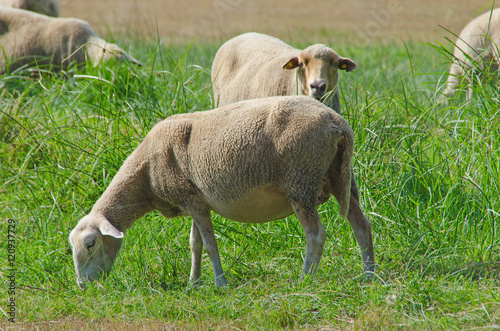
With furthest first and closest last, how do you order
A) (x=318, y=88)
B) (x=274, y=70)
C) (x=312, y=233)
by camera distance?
(x=274, y=70)
(x=318, y=88)
(x=312, y=233)

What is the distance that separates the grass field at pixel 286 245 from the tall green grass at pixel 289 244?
0.04 feet

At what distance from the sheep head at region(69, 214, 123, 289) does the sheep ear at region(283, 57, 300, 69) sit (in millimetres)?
2099

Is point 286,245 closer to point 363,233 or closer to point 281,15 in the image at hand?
point 363,233

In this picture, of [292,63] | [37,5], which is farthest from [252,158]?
[37,5]

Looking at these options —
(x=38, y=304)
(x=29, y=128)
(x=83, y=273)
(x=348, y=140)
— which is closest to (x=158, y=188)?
(x=83, y=273)

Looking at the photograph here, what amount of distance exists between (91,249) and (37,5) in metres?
6.04

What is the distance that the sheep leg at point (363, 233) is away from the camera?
3608 millimetres

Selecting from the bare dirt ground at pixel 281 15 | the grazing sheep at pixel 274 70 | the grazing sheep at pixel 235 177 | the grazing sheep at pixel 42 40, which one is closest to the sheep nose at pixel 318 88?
the grazing sheep at pixel 274 70

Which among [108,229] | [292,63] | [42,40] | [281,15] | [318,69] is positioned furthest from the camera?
[281,15]

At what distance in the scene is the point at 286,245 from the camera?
4230 mm

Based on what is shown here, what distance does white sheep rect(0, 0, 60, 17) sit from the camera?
845 centimetres

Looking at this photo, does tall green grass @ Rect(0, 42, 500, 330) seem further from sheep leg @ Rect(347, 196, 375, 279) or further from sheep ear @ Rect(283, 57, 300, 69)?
sheep ear @ Rect(283, 57, 300, 69)

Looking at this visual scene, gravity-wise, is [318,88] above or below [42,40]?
above

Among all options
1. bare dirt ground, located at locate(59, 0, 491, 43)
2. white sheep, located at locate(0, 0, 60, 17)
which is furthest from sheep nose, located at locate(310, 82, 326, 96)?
bare dirt ground, located at locate(59, 0, 491, 43)
